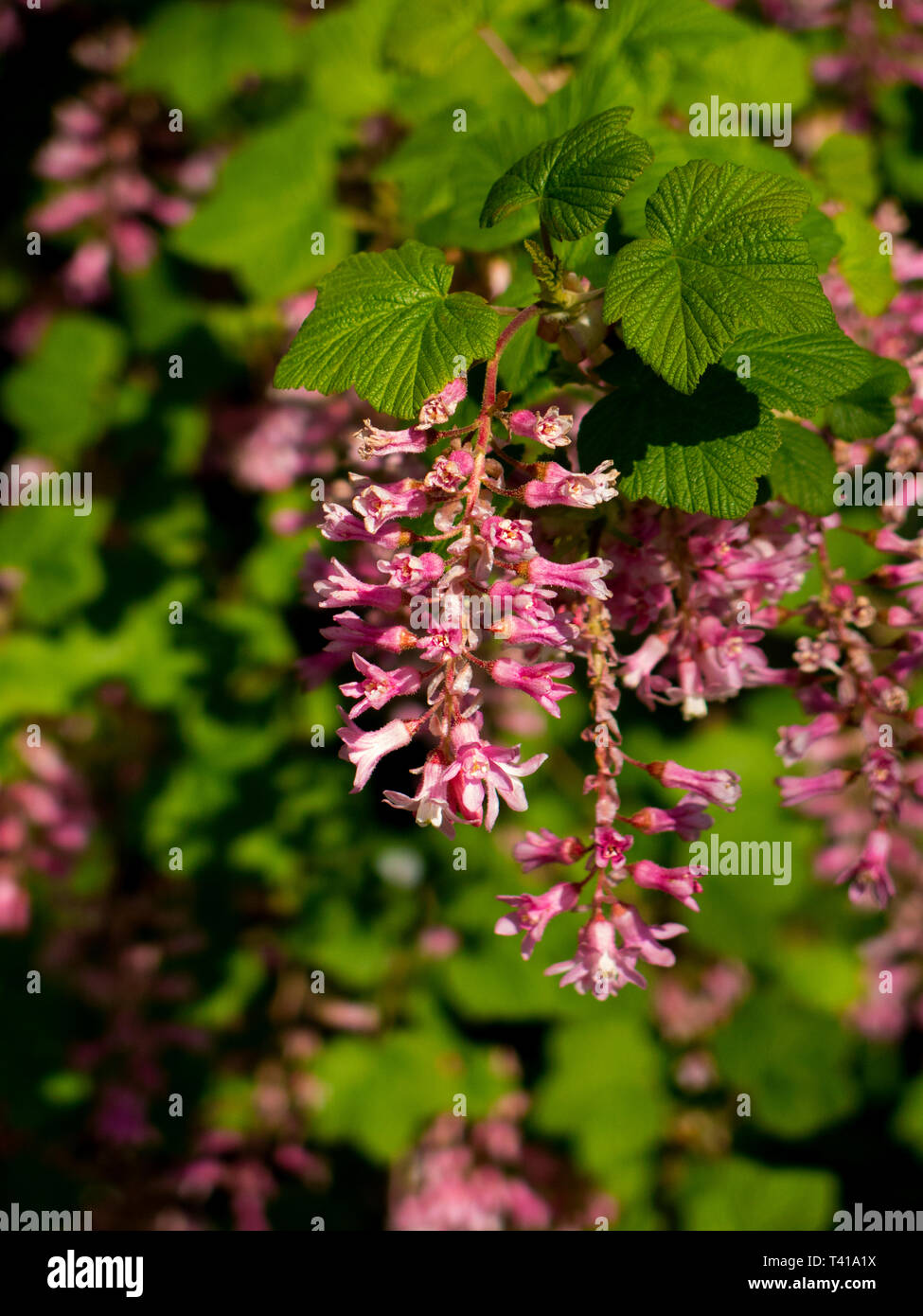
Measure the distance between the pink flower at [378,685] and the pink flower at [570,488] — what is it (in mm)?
283

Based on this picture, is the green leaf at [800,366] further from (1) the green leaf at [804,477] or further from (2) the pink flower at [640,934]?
(2) the pink flower at [640,934]

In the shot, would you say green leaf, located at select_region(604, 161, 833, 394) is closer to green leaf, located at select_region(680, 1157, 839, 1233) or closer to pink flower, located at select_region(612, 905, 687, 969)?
pink flower, located at select_region(612, 905, 687, 969)

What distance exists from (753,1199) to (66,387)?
12.0ft

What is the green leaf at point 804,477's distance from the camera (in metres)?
1.57

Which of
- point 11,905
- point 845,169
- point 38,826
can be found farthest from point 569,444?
point 11,905

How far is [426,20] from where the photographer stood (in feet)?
7.38

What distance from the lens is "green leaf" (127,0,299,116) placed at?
119 inches

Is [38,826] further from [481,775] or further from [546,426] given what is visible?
[546,426]

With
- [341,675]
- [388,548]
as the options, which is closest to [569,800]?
[341,675]

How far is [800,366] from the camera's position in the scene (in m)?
1.41

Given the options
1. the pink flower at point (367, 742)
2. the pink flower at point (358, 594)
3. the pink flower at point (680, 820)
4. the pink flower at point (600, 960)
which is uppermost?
the pink flower at point (358, 594)

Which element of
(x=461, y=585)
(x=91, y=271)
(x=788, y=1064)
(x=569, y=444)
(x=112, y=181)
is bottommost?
(x=788, y=1064)

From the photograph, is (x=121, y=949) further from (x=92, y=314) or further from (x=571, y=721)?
(x=92, y=314)

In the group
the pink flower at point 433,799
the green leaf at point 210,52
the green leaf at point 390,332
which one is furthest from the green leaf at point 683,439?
the green leaf at point 210,52
